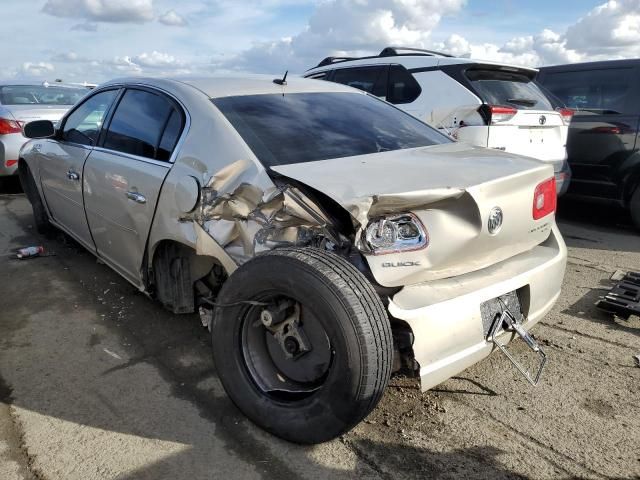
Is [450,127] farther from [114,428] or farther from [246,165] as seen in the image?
[114,428]

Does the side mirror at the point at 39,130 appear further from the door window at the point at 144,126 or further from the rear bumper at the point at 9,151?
the rear bumper at the point at 9,151

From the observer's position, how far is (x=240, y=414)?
2.61 metres

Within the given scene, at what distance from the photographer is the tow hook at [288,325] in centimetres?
232

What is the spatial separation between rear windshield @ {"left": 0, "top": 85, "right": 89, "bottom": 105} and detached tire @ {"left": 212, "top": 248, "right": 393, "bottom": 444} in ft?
23.6

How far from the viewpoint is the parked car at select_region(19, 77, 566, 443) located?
2.14 m

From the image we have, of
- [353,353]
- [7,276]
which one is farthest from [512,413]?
[7,276]

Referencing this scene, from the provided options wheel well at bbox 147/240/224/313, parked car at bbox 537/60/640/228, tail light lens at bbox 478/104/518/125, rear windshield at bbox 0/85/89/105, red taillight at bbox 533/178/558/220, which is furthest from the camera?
rear windshield at bbox 0/85/89/105

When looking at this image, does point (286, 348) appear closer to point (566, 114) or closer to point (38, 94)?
point (566, 114)

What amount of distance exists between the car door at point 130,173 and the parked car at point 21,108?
3.98 metres

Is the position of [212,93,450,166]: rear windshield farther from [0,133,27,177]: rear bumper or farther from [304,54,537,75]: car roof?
[0,133,27,177]: rear bumper

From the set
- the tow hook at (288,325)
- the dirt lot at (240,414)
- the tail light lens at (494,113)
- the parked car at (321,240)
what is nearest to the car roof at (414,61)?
the tail light lens at (494,113)

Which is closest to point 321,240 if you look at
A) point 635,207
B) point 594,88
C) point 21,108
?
point 635,207

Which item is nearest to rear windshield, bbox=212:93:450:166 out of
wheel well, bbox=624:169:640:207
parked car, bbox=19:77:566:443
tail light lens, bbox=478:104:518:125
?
parked car, bbox=19:77:566:443

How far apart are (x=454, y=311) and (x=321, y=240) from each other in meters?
0.65
